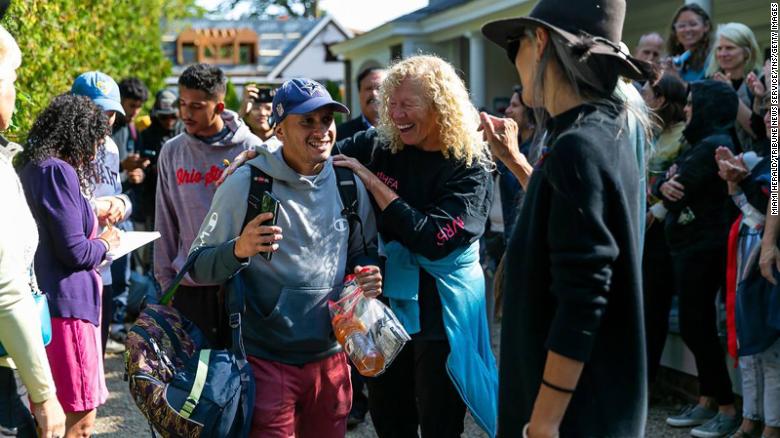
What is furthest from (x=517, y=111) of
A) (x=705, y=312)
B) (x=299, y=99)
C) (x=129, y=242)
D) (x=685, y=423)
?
(x=299, y=99)

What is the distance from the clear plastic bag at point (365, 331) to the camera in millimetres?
3395

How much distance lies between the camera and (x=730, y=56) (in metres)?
6.57

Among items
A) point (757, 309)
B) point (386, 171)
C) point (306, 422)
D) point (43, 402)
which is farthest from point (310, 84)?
point (757, 309)

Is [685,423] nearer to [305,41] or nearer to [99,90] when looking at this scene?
[99,90]

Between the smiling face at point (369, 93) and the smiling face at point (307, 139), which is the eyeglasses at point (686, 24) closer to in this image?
the smiling face at point (369, 93)

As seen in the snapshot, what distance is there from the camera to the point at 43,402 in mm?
2584

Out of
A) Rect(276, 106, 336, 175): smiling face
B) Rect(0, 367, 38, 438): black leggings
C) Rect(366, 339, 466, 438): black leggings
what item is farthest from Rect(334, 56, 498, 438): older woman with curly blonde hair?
Rect(0, 367, 38, 438): black leggings

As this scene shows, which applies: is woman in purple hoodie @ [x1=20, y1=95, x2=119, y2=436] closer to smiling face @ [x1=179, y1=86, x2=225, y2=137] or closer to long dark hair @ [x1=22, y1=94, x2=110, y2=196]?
long dark hair @ [x1=22, y1=94, x2=110, y2=196]

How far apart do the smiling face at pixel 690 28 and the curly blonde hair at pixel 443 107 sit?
3.93 m

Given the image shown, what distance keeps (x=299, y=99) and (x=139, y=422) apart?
357cm

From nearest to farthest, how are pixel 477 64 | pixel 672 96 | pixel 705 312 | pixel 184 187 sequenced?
pixel 184 187
pixel 705 312
pixel 672 96
pixel 477 64

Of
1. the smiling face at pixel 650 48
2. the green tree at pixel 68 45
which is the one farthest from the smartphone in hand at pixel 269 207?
the smiling face at pixel 650 48

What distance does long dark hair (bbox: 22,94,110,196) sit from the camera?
422 cm

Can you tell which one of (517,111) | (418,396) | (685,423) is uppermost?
(517,111)
